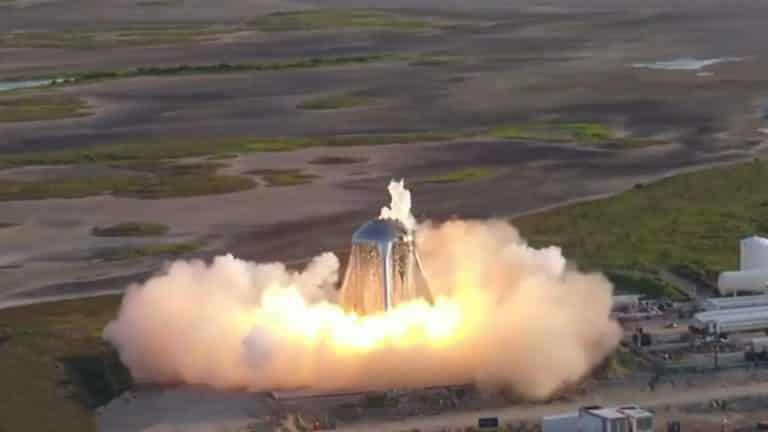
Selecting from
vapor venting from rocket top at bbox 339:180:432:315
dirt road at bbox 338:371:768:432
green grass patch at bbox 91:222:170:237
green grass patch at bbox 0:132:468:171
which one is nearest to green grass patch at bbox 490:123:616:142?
green grass patch at bbox 0:132:468:171

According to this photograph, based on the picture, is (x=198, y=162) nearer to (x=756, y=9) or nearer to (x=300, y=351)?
(x=300, y=351)

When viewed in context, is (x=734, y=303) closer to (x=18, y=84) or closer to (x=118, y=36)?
(x=18, y=84)

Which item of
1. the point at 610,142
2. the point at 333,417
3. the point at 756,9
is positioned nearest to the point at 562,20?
the point at 756,9

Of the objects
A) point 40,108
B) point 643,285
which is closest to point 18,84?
point 40,108

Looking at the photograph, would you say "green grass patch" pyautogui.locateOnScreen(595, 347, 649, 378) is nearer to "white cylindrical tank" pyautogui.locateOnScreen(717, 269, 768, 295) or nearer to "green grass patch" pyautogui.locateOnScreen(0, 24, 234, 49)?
"white cylindrical tank" pyautogui.locateOnScreen(717, 269, 768, 295)

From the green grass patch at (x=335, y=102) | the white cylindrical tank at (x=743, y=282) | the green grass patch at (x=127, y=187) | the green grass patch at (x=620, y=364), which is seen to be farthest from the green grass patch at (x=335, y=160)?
the green grass patch at (x=620, y=364)

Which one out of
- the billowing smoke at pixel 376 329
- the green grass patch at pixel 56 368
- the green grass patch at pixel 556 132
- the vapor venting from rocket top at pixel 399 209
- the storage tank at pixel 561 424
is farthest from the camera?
the green grass patch at pixel 556 132

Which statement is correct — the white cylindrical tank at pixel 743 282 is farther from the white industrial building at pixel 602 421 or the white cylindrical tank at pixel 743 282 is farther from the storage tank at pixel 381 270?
the white industrial building at pixel 602 421
